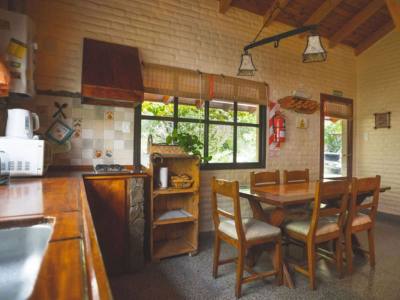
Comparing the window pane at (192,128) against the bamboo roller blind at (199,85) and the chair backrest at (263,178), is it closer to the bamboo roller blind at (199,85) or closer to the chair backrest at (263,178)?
the bamboo roller blind at (199,85)

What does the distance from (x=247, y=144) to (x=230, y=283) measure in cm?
218

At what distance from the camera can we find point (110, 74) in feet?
8.37

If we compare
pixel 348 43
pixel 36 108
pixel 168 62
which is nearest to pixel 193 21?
pixel 168 62

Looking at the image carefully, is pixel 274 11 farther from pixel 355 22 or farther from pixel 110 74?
pixel 110 74

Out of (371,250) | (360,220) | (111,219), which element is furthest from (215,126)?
(371,250)

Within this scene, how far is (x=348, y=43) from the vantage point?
5.00m

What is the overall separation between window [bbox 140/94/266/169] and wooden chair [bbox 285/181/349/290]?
1530 mm

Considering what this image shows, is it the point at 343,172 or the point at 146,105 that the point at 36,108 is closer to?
the point at 146,105

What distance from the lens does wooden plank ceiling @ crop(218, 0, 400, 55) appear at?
3.78 metres

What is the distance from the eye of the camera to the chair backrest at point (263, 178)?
9.61 ft

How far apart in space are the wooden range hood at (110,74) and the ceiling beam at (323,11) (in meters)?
2.98

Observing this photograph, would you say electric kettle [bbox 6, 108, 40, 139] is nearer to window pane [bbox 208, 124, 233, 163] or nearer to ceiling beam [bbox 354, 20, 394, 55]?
window pane [bbox 208, 124, 233, 163]

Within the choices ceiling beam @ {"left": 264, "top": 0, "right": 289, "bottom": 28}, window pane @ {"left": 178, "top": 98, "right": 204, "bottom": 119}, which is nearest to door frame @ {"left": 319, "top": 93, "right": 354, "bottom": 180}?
ceiling beam @ {"left": 264, "top": 0, "right": 289, "bottom": 28}

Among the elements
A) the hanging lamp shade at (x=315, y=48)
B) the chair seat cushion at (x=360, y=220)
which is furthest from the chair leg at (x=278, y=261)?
the hanging lamp shade at (x=315, y=48)
